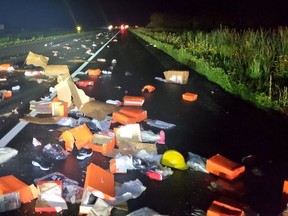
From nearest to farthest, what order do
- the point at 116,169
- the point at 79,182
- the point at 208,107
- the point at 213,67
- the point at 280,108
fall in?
1. the point at 79,182
2. the point at 116,169
3. the point at 280,108
4. the point at 208,107
5. the point at 213,67

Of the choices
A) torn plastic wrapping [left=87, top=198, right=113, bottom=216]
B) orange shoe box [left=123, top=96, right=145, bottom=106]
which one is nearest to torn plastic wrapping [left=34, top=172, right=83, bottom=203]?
torn plastic wrapping [left=87, top=198, right=113, bottom=216]

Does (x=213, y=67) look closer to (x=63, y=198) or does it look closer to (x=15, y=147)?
(x=15, y=147)

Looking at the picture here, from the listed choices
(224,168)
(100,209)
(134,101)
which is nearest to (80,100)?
(134,101)

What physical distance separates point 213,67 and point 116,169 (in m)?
7.99

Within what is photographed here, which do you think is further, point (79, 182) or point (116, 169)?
point (116, 169)

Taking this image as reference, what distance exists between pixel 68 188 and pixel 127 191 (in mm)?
625

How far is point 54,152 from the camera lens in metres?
4.97

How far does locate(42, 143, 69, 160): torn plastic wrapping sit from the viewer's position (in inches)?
193

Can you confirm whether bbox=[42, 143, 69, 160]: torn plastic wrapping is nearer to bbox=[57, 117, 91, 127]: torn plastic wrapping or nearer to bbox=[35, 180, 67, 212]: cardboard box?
bbox=[35, 180, 67, 212]: cardboard box

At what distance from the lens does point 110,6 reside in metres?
194

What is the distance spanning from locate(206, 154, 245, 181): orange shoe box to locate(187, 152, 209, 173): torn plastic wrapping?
75 mm

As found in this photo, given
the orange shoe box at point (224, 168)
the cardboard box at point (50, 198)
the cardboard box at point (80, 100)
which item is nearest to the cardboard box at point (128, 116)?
the cardboard box at point (80, 100)

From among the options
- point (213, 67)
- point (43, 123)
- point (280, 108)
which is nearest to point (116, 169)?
point (43, 123)

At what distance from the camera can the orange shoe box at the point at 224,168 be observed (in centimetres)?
437
